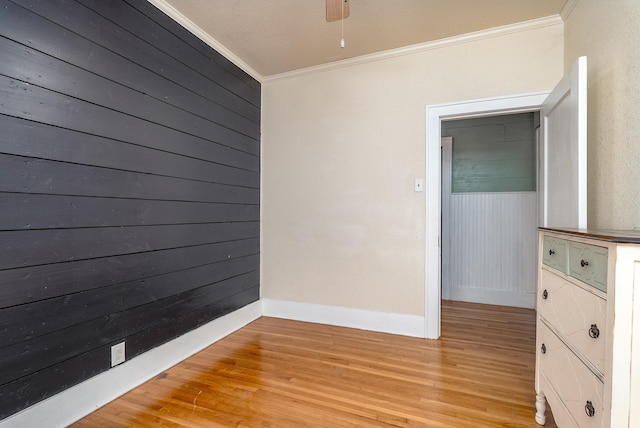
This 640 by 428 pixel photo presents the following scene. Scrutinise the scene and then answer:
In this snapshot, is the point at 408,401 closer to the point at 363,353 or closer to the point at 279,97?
the point at 363,353

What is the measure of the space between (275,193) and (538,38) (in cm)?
265

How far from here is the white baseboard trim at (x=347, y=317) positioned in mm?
2770

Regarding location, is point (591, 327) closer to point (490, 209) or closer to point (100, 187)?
point (100, 187)

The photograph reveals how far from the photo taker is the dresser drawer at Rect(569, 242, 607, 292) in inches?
38.5

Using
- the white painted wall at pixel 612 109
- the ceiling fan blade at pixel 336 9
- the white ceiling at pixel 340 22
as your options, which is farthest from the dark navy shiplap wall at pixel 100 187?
the white painted wall at pixel 612 109

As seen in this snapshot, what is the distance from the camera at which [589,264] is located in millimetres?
1070

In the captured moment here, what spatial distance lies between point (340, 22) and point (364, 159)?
45.5 inches

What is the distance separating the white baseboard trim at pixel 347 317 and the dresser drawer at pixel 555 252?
1.44m

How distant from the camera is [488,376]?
80.7 inches

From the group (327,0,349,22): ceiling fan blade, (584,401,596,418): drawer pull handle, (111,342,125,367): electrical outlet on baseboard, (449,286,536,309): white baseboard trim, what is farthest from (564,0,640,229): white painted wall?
(111,342,125,367): electrical outlet on baseboard

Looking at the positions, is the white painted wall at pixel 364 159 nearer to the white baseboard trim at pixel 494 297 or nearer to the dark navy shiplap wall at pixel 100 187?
the dark navy shiplap wall at pixel 100 187

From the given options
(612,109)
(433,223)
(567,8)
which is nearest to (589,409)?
(612,109)

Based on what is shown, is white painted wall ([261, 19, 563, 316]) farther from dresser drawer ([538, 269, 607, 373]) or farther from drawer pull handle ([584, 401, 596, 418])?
drawer pull handle ([584, 401, 596, 418])

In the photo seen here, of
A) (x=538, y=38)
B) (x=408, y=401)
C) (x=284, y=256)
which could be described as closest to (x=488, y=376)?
(x=408, y=401)
